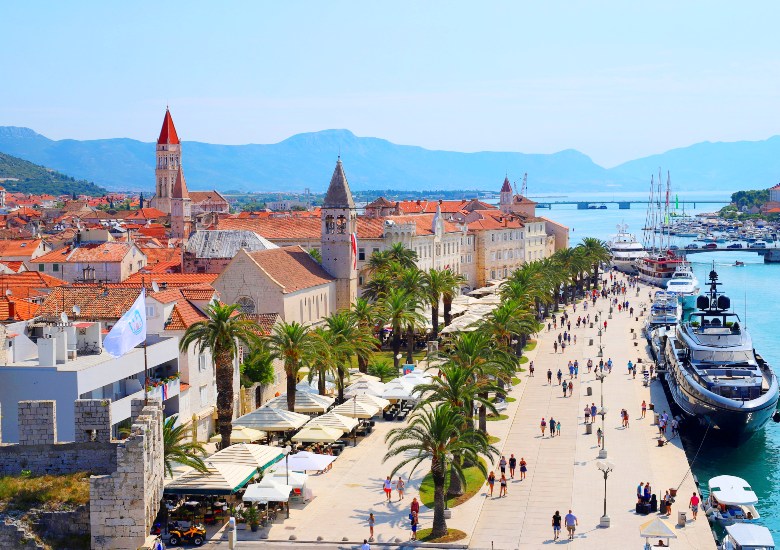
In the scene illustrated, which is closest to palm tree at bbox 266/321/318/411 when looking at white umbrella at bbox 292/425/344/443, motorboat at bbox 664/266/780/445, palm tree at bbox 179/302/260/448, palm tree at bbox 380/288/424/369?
white umbrella at bbox 292/425/344/443

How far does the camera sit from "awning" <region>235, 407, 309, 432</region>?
161ft

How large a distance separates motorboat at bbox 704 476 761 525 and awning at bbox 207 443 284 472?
55.5 ft

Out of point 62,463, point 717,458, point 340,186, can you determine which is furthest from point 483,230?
point 62,463

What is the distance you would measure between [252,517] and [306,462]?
5528mm

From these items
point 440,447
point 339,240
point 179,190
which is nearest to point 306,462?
point 440,447

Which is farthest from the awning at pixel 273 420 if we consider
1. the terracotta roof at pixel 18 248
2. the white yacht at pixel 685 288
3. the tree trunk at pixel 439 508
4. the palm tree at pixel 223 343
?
the white yacht at pixel 685 288

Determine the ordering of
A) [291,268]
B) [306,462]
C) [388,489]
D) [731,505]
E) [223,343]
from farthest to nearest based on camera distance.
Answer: [291,268] → [223,343] → [306,462] → [731,505] → [388,489]

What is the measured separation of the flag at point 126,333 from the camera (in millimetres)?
32250

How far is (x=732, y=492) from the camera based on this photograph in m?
43.0

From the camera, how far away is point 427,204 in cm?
17250

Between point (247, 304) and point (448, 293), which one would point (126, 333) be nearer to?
point (247, 304)

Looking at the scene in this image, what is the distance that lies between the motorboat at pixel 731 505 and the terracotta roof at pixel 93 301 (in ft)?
90.4

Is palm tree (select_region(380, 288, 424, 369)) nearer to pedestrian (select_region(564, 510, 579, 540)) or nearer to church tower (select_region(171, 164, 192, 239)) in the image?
pedestrian (select_region(564, 510, 579, 540))

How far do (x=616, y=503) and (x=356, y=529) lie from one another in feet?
34.0
